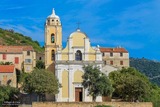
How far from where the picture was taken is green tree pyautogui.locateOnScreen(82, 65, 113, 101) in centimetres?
6381

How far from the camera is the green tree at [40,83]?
63125 mm

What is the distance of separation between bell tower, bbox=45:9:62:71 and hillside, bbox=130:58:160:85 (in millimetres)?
91638

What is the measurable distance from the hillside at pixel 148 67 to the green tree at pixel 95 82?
101 meters

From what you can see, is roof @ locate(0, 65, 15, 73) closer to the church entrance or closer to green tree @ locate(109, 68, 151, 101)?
the church entrance

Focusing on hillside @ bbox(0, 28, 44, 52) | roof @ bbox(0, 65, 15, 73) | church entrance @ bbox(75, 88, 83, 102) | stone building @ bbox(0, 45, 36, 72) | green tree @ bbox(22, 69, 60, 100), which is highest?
hillside @ bbox(0, 28, 44, 52)

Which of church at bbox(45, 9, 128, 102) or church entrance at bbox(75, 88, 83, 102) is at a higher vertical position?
church at bbox(45, 9, 128, 102)

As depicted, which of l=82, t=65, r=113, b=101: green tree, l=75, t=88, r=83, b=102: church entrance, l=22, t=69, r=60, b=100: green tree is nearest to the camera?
l=22, t=69, r=60, b=100: green tree

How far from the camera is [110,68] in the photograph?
95250 mm

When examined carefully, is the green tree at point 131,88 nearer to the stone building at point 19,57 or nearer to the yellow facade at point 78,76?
the yellow facade at point 78,76

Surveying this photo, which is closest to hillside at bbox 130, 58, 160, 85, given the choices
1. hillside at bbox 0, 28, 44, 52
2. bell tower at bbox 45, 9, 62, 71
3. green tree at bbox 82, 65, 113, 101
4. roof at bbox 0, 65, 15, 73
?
hillside at bbox 0, 28, 44, 52

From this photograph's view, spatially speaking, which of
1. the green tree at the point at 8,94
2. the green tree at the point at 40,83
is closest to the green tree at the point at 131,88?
the green tree at the point at 40,83

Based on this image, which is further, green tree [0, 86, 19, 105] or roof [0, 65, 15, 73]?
roof [0, 65, 15, 73]

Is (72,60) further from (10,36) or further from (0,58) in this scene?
(10,36)

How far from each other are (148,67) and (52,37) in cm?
11175
